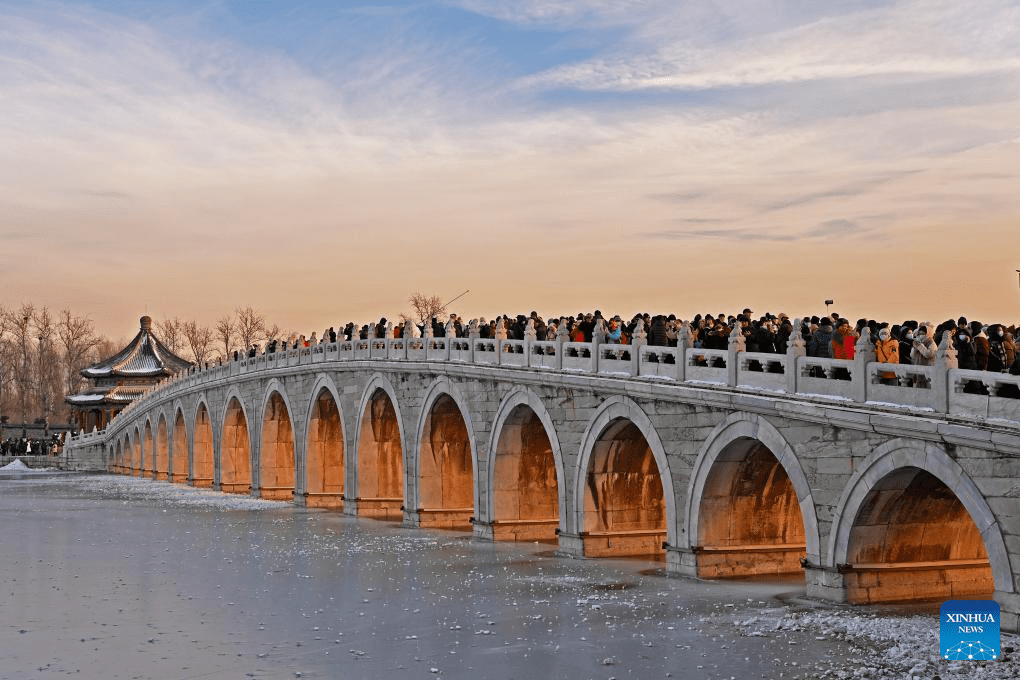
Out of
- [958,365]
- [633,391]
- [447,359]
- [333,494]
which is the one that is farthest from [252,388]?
[958,365]

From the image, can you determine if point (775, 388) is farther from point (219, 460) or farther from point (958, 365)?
point (219, 460)

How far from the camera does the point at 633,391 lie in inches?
868

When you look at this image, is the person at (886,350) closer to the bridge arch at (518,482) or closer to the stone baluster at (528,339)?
the stone baluster at (528,339)

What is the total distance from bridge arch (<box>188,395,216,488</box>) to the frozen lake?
89.5 feet

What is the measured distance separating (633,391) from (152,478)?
47.7m

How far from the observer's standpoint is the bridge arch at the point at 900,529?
16.5 meters

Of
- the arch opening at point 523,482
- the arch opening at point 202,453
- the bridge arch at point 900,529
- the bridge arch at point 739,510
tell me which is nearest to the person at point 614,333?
the arch opening at point 523,482

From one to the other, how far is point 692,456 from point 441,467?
12.3 meters

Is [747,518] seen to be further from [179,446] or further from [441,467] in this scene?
[179,446]

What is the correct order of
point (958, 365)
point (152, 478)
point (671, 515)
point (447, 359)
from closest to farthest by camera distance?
point (958, 365), point (671, 515), point (447, 359), point (152, 478)

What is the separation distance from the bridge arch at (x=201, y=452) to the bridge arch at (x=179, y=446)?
181 cm

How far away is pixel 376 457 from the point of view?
36.1 metres

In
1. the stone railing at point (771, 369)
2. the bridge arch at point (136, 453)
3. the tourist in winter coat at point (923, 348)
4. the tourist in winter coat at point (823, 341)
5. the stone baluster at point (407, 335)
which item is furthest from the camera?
the bridge arch at point (136, 453)

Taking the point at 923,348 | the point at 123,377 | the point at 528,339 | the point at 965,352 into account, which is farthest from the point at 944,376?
the point at 123,377
